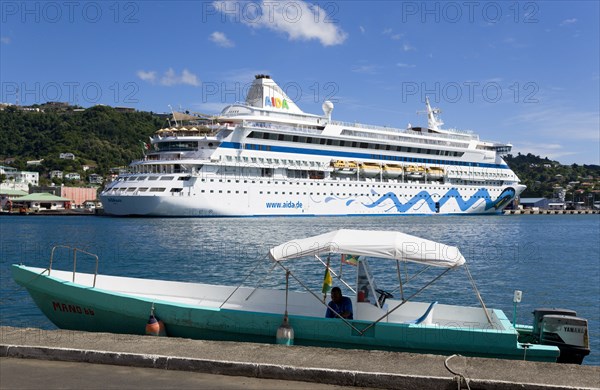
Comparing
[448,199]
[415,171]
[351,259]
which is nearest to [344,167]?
[415,171]

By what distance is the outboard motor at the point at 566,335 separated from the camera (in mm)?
7008

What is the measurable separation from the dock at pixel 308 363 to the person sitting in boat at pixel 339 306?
72.0 inches

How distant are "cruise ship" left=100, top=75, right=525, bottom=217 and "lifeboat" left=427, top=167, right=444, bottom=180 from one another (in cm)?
11

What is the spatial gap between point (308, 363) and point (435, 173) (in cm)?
5623

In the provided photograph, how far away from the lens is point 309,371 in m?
4.80

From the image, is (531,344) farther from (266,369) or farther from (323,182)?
(323,182)

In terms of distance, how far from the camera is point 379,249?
696 cm

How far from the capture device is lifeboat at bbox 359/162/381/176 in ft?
176

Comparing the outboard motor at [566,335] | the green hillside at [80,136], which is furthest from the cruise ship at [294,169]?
the green hillside at [80,136]

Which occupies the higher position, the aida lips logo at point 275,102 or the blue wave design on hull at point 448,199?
the aida lips logo at point 275,102

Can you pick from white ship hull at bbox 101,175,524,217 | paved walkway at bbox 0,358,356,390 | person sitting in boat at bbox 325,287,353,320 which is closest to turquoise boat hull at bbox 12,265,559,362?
person sitting in boat at bbox 325,287,353,320

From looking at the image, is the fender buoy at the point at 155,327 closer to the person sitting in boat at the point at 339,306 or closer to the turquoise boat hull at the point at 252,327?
the turquoise boat hull at the point at 252,327

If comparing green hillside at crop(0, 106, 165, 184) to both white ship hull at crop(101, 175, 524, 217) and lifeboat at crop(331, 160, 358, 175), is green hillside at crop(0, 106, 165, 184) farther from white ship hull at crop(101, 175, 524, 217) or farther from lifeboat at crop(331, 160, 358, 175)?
white ship hull at crop(101, 175, 524, 217)

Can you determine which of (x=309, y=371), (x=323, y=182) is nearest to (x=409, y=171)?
(x=323, y=182)
